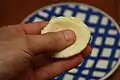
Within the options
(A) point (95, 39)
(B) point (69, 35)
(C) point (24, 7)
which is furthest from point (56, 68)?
(C) point (24, 7)

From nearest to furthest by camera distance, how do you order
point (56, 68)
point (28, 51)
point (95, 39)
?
point (28, 51) → point (56, 68) → point (95, 39)

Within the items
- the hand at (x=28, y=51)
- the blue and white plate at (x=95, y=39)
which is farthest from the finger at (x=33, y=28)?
the blue and white plate at (x=95, y=39)

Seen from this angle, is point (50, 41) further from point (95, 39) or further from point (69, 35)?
point (95, 39)

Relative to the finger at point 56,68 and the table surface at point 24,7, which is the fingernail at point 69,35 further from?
the table surface at point 24,7

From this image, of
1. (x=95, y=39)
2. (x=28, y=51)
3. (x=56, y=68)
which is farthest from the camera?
(x=95, y=39)

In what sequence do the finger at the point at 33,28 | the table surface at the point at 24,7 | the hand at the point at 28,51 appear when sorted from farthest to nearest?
the table surface at the point at 24,7 → the finger at the point at 33,28 → the hand at the point at 28,51

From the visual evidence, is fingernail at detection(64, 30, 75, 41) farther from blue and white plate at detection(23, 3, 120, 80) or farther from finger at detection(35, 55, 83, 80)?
blue and white plate at detection(23, 3, 120, 80)
